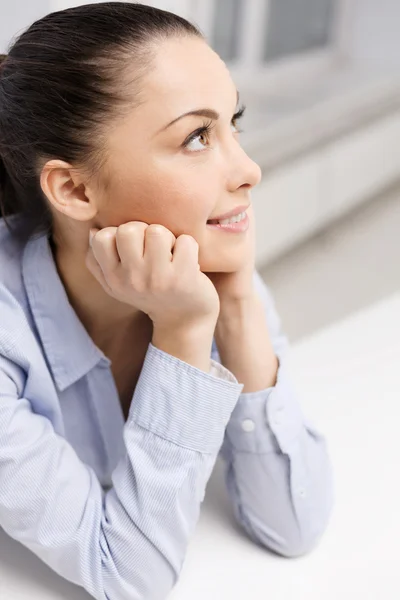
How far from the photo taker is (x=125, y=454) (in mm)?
917

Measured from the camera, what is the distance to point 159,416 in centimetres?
91

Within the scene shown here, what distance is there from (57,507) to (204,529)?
0.28m

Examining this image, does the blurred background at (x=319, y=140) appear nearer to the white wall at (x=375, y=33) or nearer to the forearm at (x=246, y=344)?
the white wall at (x=375, y=33)

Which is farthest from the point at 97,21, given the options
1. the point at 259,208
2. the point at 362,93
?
the point at 362,93

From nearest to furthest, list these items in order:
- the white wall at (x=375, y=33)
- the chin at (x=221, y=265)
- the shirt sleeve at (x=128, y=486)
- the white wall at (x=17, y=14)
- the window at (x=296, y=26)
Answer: the shirt sleeve at (x=128, y=486) → the chin at (x=221, y=265) → the white wall at (x=17, y=14) → the window at (x=296, y=26) → the white wall at (x=375, y=33)

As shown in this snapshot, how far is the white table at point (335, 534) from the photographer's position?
970 mm

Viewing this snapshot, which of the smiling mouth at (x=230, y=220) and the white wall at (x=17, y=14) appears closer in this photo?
the smiling mouth at (x=230, y=220)

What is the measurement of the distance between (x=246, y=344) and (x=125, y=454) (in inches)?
9.2

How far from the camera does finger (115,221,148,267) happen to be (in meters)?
0.88

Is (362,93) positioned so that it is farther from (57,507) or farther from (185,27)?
(57,507)

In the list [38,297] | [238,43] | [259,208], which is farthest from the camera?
[238,43]

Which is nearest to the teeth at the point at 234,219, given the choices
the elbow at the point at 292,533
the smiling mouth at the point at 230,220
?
the smiling mouth at the point at 230,220

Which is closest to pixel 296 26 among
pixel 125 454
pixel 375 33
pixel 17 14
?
pixel 375 33

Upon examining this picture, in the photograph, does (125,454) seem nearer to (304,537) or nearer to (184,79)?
(304,537)
